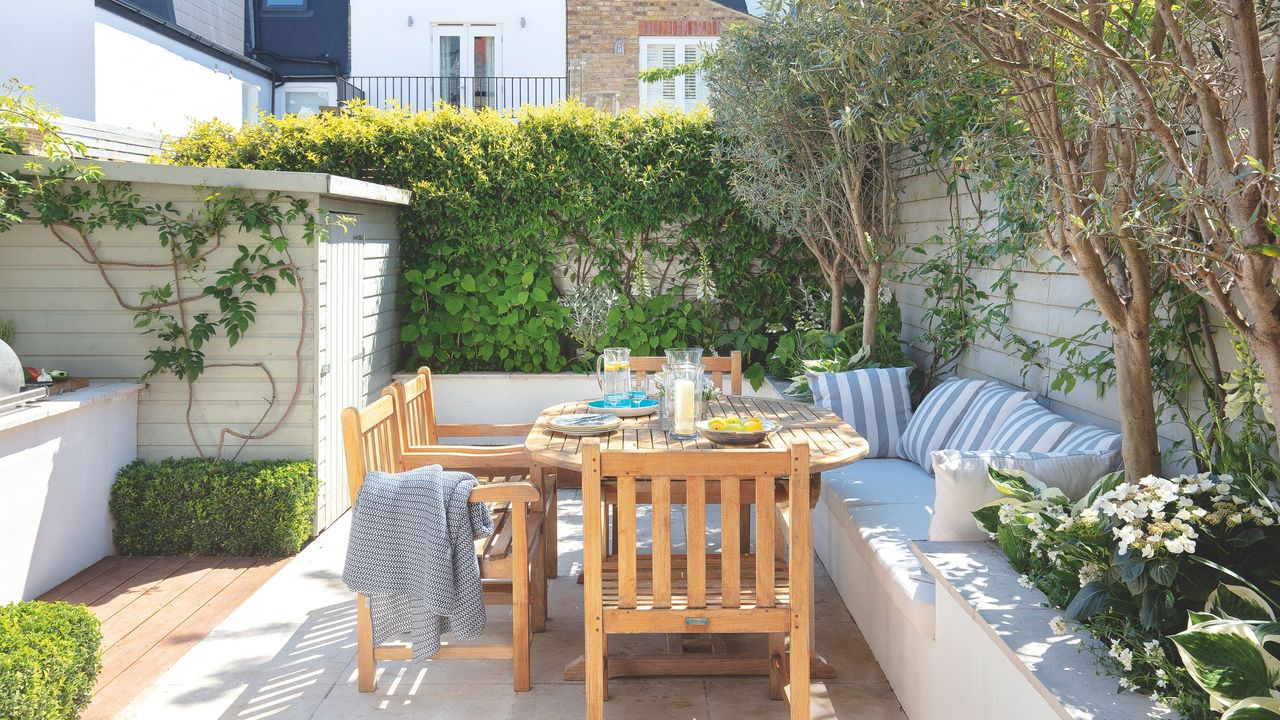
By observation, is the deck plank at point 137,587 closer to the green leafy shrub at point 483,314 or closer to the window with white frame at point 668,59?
the green leafy shrub at point 483,314

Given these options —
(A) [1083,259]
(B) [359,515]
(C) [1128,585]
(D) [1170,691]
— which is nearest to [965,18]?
(A) [1083,259]

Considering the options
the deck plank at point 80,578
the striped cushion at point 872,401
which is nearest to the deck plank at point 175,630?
the deck plank at point 80,578

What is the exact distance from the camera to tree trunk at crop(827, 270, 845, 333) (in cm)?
634

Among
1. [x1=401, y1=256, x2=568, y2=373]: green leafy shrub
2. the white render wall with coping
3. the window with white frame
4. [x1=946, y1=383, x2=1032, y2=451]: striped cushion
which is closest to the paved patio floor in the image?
[x1=946, y1=383, x2=1032, y2=451]: striped cushion

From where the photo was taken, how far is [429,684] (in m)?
3.39

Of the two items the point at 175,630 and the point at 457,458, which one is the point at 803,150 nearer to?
the point at 457,458

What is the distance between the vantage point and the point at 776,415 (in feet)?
13.4

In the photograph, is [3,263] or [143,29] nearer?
[3,263]

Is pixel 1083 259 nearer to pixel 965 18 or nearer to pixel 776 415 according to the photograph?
pixel 965 18

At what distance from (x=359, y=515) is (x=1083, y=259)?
2.17m

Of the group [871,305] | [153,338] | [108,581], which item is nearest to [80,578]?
[108,581]

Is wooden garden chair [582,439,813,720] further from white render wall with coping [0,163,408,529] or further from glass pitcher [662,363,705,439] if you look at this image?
white render wall with coping [0,163,408,529]

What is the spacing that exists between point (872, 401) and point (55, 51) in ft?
27.8

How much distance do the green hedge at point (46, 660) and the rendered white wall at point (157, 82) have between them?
7155 millimetres
